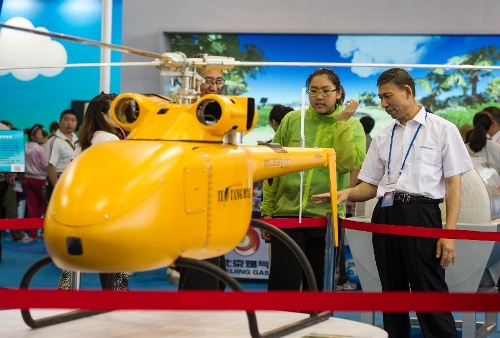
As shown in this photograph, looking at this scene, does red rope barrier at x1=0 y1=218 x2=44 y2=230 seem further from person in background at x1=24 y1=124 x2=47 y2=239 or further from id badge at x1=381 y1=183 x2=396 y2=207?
person in background at x1=24 y1=124 x2=47 y2=239

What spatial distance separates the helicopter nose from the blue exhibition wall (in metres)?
11.2

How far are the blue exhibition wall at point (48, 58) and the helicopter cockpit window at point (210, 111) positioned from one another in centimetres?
1068

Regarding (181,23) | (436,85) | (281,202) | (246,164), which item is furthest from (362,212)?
(181,23)

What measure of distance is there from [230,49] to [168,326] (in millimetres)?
9575

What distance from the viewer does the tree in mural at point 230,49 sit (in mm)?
12562

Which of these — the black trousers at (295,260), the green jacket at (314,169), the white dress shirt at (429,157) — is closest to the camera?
the white dress shirt at (429,157)

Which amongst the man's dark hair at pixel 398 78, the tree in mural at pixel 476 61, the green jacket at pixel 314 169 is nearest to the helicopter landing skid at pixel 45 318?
the green jacket at pixel 314 169

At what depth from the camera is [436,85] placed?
39.5 feet

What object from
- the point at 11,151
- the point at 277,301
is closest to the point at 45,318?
the point at 277,301

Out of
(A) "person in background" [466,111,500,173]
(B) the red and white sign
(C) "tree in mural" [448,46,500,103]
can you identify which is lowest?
(B) the red and white sign

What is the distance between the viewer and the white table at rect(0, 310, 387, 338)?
124 inches

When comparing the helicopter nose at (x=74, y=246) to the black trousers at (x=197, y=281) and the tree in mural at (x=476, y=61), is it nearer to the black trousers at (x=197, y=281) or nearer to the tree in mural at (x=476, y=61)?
the black trousers at (x=197, y=281)

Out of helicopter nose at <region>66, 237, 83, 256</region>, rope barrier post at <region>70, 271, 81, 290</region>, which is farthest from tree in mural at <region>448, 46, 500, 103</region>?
helicopter nose at <region>66, 237, 83, 256</region>

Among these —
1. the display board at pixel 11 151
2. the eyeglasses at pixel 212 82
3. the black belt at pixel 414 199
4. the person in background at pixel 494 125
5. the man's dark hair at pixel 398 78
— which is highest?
the man's dark hair at pixel 398 78
